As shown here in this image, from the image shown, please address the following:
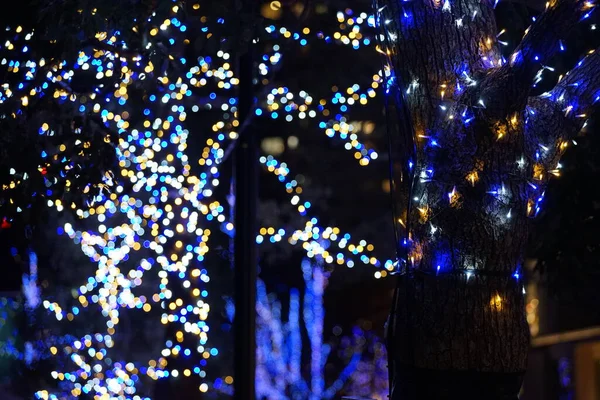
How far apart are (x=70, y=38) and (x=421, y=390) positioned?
3.06 meters

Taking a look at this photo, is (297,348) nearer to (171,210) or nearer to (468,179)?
(171,210)

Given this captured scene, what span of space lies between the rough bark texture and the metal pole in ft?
8.96

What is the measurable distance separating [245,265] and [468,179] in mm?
3162

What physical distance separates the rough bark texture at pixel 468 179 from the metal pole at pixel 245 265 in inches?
108

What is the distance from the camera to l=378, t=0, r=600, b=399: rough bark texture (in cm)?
324

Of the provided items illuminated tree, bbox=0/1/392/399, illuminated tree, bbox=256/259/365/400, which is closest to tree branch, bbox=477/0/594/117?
illuminated tree, bbox=0/1/392/399

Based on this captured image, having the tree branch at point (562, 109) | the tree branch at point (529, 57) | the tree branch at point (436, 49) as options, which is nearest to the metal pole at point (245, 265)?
the tree branch at point (436, 49)

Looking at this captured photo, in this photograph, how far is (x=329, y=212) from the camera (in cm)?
685

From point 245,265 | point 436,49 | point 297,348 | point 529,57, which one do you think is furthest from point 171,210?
point 529,57

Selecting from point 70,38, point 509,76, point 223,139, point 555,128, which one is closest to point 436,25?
point 509,76

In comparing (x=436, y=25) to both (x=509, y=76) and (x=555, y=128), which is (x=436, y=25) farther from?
(x=555, y=128)

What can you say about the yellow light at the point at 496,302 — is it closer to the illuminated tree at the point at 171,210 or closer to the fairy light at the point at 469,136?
the fairy light at the point at 469,136

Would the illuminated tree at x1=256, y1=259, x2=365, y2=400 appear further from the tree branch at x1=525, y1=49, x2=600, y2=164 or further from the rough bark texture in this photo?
the tree branch at x1=525, y1=49, x2=600, y2=164

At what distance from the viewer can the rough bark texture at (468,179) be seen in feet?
10.6
